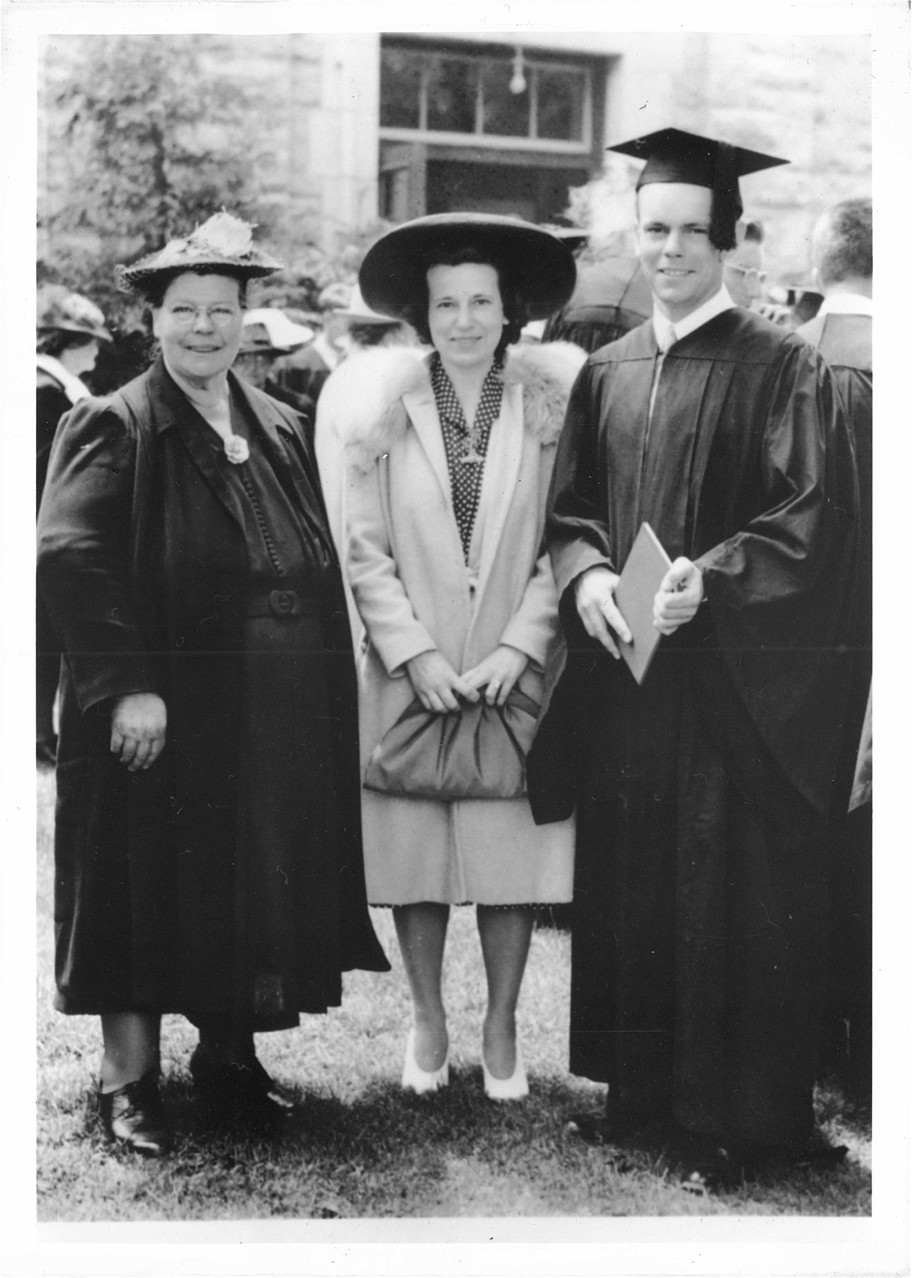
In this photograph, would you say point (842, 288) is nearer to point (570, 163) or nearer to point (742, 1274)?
point (570, 163)

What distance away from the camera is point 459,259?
390 centimetres

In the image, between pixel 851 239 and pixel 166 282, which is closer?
pixel 166 282

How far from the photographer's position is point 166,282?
388 cm

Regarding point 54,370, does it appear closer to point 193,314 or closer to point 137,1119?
point 193,314

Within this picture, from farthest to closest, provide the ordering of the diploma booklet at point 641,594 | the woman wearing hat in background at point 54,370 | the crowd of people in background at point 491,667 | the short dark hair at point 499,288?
the woman wearing hat in background at point 54,370 → the short dark hair at point 499,288 → the crowd of people in background at point 491,667 → the diploma booklet at point 641,594

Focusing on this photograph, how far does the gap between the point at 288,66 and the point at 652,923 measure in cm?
259

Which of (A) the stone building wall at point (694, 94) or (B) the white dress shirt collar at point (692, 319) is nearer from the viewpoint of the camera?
(B) the white dress shirt collar at point (692, 319)

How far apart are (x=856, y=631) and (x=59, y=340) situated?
2392 mm

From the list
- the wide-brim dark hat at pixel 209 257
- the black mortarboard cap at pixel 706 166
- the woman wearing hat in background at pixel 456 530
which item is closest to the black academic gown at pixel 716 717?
the woman wearing hat in background at pixel 456 530

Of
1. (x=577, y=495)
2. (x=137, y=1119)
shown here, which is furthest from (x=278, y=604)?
(x=137, y=1119)

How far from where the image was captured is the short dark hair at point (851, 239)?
13.3 feet

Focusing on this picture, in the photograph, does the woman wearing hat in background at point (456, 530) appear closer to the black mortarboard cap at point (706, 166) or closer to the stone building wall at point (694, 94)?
the black mortarboard cap at point (706, 166)
